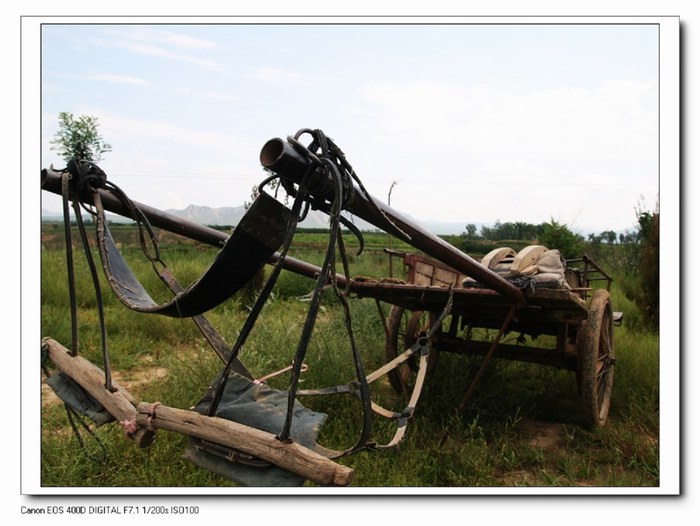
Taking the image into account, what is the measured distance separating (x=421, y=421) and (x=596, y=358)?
132 cm

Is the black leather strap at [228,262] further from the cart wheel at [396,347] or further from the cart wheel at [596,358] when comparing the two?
the cart wheel at [596,358]

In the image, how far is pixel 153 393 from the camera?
492 cm

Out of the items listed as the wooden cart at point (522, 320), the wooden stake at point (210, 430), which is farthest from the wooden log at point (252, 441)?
the wooden cart at point (522, 320)

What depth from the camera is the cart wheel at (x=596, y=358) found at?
4309mm

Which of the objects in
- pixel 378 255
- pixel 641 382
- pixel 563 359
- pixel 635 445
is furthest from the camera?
pixel 378 255

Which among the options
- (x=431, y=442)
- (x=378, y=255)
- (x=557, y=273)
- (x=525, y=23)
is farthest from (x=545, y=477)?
(x=378, y=255)

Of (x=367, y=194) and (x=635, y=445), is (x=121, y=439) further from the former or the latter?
(x=635, y=445)

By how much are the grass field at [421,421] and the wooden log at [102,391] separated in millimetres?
495

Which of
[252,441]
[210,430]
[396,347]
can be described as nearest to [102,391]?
[210,430]

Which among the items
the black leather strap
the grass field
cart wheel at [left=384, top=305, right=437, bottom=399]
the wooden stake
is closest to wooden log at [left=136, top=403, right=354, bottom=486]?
the wooden stake

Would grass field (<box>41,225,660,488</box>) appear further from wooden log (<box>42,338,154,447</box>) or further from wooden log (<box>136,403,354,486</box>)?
wooden log (<box>136,403,354,486</box>)

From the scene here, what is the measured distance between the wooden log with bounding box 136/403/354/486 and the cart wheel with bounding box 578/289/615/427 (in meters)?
2.77

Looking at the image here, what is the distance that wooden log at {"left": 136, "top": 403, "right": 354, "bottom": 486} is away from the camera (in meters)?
2.09

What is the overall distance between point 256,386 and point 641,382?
4137 mm
